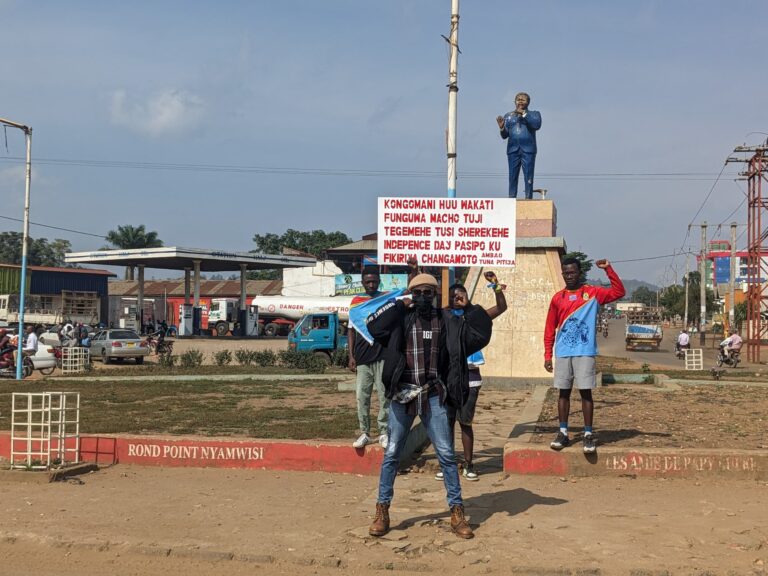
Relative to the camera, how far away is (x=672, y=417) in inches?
415

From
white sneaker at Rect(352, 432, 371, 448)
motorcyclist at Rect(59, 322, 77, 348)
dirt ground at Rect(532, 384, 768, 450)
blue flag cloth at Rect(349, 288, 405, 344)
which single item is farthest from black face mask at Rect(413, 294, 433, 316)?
motorcyclist at Rect(59, 322, 77, 348)

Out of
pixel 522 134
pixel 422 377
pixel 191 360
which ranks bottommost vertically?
pixel 191 360

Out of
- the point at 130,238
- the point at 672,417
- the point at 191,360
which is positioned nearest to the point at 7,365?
the point at 191,360

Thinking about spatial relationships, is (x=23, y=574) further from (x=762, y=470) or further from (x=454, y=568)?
(x=762, y=470)

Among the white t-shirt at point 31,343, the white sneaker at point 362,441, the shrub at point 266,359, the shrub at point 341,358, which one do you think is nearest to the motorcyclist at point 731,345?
the shrub at point 341,358

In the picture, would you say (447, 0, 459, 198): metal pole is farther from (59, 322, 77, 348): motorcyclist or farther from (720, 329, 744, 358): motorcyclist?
(59, 322, 77, 348): motorcyclist

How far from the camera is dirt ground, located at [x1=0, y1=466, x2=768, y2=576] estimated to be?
5254mm

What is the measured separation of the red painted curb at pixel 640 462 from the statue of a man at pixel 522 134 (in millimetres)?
9511

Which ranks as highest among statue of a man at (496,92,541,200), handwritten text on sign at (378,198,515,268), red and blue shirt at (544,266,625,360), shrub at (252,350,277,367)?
statue of a man at (496,92,541,200)

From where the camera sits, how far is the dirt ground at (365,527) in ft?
17.2

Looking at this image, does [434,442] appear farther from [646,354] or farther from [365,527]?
[646,354]

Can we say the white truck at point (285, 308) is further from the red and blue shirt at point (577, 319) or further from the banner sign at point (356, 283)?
the red and blue shirt at point (577, 319)

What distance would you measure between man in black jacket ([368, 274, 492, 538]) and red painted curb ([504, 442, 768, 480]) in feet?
7.00

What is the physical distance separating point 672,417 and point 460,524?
5.82 metres
